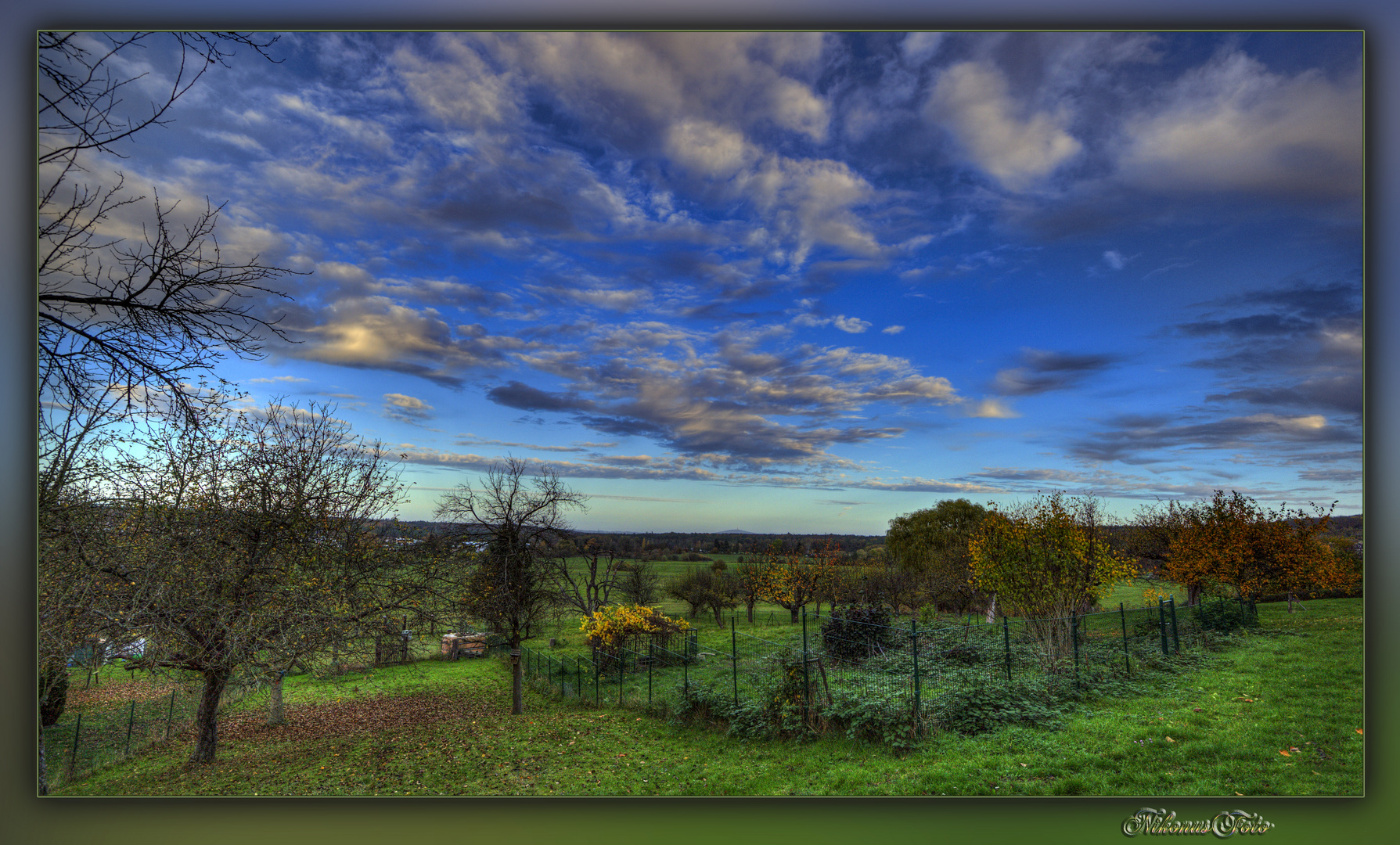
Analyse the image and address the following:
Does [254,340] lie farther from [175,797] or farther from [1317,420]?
[1317,420]

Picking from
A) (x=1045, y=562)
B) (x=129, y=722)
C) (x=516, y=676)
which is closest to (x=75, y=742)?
(x=129, y=722)

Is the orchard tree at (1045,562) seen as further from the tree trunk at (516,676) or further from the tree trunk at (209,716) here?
the tree trunk at (209,716)

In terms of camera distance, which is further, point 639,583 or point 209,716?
point 639,583

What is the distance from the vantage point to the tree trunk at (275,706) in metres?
5.29

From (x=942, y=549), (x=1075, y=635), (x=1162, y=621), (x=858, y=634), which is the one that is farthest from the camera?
(x=942, y=549)

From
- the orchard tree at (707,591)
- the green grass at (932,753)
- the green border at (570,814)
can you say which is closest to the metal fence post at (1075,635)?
the green grass at (932,753)

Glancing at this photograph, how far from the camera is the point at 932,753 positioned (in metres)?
3.97

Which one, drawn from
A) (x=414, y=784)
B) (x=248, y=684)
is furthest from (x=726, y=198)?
(x=248, y=684)

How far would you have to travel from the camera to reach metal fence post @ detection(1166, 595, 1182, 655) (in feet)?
18.4

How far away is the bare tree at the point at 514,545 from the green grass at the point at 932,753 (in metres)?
1.53

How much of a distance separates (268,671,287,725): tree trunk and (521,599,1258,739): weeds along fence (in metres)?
2.88

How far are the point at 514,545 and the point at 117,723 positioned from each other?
3399 millimetres

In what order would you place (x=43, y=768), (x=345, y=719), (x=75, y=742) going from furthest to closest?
(x=345, y=719) < (x=75, y=742) < (x=43, y=768)

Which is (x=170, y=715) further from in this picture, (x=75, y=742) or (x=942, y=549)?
(x=942, y=549)
